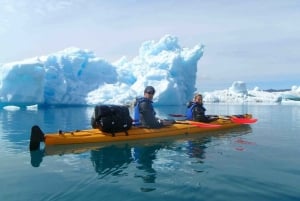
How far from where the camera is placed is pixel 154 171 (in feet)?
19.1

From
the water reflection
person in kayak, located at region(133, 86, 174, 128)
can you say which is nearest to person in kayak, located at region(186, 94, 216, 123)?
person in kayak, located at region(133, 86, 174, 128)

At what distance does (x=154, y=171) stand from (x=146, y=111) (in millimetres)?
3402

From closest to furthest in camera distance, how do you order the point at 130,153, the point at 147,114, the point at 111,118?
the point at 130,153, the point at 111,118, the point at 147,114

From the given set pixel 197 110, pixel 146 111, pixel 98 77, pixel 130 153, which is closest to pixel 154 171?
pixel 130 153

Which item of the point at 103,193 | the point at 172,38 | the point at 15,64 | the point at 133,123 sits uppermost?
the point at 172,38

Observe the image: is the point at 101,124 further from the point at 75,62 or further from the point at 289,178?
the point at 75,62

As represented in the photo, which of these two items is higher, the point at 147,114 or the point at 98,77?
the point at 98,77

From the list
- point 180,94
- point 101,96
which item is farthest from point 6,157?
point 180,94

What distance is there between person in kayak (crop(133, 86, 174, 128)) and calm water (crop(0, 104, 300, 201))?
655 mm

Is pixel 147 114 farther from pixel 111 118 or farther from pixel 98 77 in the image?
pixel 98 77

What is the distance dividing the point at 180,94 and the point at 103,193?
105ft

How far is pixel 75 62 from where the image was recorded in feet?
109

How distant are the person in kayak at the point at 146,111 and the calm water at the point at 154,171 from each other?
66cm

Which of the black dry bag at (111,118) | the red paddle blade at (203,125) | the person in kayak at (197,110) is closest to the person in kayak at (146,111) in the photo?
the black dry bag at (111,118)
